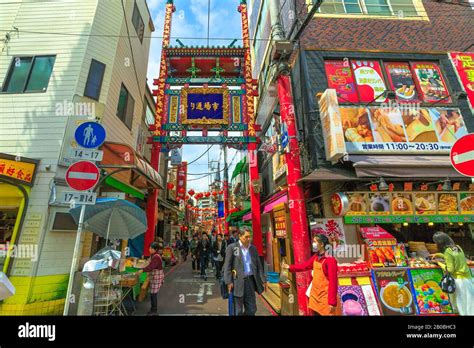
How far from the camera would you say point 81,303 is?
5.15 m

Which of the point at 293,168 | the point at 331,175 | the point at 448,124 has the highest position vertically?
the point at 448,124

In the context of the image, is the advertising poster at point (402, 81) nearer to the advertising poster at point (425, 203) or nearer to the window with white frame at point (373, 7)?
the window with white frame at point (373, 7)

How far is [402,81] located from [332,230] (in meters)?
7.16

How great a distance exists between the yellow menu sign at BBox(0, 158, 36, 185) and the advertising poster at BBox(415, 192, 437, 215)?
12.3m

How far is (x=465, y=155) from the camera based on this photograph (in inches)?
154

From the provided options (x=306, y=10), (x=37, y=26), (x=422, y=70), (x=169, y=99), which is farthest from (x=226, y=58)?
(x=422, y=70)

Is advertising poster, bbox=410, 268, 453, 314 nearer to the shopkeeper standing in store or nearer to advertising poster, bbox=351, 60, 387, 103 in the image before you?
the shopkeeper standing in store

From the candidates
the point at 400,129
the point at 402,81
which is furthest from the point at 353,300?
the point at 402,81

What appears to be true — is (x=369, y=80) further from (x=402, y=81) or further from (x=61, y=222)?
(x=61, y=222)

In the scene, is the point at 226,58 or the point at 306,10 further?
the point at 226,58

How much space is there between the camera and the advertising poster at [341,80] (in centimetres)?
841

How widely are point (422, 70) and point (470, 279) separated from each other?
28.7 ft
